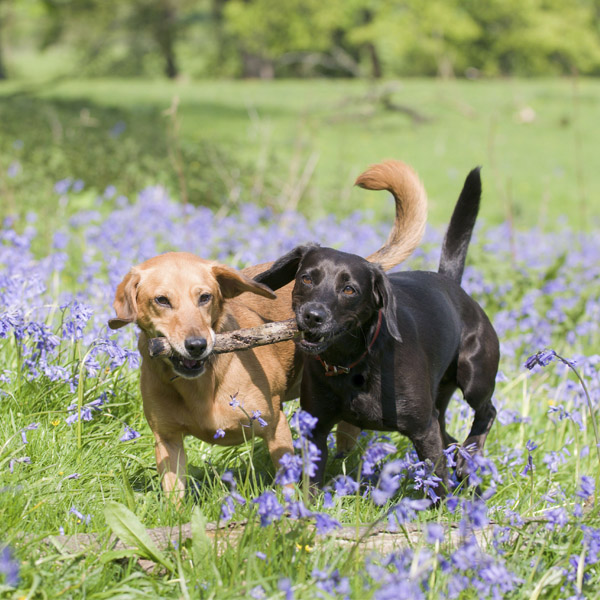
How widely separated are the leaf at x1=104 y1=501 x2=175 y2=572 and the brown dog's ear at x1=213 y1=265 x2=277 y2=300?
4.19ft

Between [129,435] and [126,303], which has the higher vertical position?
[126,303]

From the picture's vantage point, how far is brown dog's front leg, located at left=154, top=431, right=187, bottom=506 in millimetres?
3711

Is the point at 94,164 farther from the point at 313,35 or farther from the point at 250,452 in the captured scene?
the point at 313,35

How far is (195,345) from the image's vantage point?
345 cm

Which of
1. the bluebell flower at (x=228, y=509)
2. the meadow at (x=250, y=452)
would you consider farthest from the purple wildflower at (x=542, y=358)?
the bluebell flower at (x=228, y=509)

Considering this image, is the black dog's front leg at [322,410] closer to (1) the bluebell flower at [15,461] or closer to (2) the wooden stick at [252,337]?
(2) the wooden stick at [252,337]

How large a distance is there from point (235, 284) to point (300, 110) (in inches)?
799

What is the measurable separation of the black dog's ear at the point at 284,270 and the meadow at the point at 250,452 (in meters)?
0.72

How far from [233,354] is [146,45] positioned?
51644 mm

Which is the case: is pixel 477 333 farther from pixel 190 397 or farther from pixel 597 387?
pixel 190 397

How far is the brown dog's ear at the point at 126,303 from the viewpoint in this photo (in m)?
3.70

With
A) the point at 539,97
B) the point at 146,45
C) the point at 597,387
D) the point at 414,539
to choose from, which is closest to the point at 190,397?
the point at 414,539

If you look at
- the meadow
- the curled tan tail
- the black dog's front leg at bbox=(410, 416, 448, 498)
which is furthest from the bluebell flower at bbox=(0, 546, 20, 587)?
the curled tan tail

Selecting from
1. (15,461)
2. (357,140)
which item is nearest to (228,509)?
(15,461)
